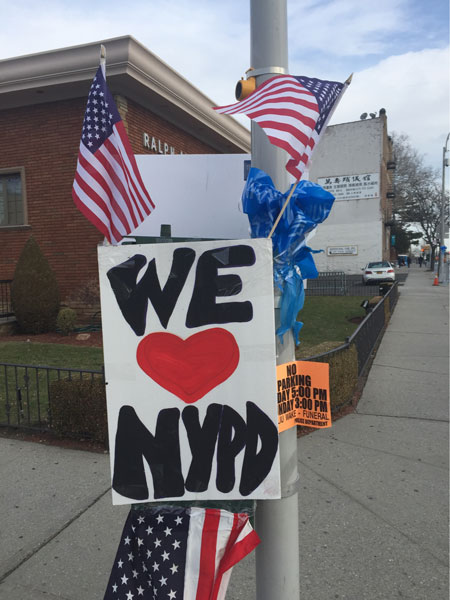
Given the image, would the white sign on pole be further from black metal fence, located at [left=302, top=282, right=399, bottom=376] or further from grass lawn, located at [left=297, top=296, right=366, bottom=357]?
grass lawn, located at [left=297, top=296, right=366, bottom=357]

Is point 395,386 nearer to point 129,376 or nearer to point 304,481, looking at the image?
point 304,481

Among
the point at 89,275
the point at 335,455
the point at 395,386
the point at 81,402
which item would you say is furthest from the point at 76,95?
the point at 335,455

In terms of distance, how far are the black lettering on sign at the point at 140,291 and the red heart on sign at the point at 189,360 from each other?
8cm

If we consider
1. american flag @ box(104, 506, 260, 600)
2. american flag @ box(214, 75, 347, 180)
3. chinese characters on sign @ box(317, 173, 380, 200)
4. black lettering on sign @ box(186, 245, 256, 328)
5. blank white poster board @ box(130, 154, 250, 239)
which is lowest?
american flag @ box(104, 506, 260, 600)

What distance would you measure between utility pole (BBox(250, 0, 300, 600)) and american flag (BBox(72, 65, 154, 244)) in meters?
0.54

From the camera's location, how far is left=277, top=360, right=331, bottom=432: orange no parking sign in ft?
6.68

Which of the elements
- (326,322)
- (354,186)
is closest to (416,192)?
(354,186)

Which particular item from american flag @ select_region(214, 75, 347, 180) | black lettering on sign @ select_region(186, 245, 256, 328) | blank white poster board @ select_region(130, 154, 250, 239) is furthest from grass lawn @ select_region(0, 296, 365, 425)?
american flag @ select_region(214, 75, 347, 180)

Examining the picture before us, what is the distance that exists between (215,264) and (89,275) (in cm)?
1026

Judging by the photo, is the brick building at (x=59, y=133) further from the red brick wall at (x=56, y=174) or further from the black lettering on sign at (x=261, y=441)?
the black lettering on sign at (x=261, y=441)

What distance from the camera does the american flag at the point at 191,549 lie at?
1.90 meters

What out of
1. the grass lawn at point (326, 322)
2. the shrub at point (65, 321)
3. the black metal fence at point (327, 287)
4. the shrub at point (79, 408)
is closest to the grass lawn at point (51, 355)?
the shrub at point (65, 321)

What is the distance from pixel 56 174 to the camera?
38.2 ft

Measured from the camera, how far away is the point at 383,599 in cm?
279
